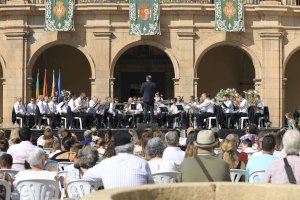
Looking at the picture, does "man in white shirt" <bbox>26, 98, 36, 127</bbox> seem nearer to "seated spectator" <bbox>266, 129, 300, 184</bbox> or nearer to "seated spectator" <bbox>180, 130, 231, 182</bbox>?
"seated spectator" <bbox>180, 130, 231, 182</bbox>

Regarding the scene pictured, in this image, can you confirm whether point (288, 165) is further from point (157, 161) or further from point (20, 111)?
point (20, 111)

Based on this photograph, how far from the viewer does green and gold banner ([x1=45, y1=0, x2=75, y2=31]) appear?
124 ft

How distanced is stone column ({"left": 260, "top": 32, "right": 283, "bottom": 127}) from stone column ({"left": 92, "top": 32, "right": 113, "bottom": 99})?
6.95 meters

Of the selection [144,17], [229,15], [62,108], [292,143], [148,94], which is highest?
[229,15]

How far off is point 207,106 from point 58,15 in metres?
8.82

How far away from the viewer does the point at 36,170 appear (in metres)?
11.0

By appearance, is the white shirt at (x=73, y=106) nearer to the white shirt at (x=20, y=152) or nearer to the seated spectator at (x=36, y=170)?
the white shirt at (x=20, y=152)

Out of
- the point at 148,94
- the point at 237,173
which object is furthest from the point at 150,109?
the point at 237,173

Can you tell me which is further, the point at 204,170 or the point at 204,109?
the point at 204,109

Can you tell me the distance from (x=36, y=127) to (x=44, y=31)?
689 centimetres

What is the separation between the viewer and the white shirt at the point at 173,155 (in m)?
12.8

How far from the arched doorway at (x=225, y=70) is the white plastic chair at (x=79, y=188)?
3280 cm

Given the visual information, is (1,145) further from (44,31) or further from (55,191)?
(44,31)

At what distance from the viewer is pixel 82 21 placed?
3859 centimetres
